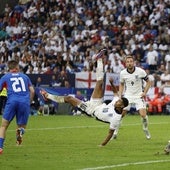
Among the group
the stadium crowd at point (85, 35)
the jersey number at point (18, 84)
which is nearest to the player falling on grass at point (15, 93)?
the jersey number at point (18, 84)

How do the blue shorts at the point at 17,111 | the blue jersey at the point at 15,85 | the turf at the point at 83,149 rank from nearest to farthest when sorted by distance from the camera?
→ the turf at the point at 83,149 → the blue shorts at the point at 17,111 → the blue jersey at the point at 15,85

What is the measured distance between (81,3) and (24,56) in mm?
5069

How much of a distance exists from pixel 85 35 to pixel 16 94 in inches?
848

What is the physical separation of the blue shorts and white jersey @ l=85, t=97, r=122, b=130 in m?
2.11

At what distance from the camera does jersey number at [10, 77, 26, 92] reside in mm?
16672

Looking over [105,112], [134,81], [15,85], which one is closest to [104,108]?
[105,112]

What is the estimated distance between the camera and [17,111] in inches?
659

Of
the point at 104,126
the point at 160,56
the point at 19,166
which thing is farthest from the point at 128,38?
the point at 19,166

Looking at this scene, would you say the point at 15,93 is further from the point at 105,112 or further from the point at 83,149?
the point at 105,112

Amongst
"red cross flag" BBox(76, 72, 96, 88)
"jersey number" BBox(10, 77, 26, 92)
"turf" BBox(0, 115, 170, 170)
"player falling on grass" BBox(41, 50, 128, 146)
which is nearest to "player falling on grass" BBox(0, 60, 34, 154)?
"jersey number" BBox(10, 77, 26, 92)

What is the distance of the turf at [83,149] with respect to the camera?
14.0m

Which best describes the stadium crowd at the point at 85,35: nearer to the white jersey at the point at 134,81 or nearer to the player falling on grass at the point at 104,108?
the white jersey at the point at 134,81

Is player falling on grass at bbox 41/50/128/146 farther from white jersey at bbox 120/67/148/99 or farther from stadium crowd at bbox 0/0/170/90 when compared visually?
stadium crowd at bbox 0/0/170/90

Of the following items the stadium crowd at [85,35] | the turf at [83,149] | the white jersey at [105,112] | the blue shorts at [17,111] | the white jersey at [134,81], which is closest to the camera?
the turf at [83,149]
